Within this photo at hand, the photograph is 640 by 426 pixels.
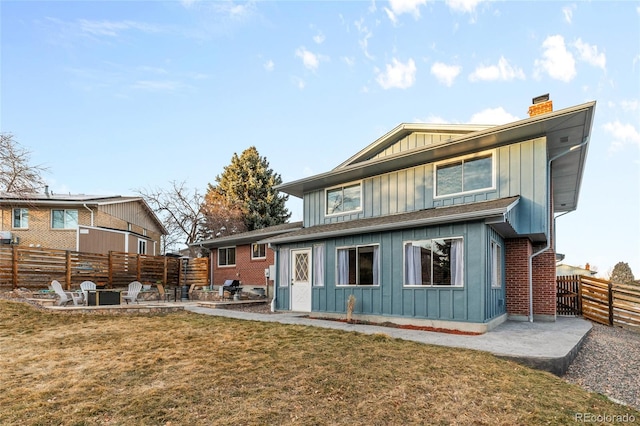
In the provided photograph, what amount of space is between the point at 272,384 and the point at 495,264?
24.7ft

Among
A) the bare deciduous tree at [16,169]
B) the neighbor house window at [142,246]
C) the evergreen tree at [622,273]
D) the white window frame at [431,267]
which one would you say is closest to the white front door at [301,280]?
the white window frame at [431,267]

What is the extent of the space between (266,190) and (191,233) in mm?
7828

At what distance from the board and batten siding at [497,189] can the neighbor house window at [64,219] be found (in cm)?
1744

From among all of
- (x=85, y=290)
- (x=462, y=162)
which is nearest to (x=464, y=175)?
(x=462, y=162)

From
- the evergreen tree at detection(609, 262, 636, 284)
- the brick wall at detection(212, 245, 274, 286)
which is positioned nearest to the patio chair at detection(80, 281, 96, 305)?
the brick wall at detection(212, 245, 274, 286)

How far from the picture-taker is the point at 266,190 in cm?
3341

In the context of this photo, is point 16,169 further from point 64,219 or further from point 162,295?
point 162,295

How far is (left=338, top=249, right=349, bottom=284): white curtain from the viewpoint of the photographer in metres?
11.6

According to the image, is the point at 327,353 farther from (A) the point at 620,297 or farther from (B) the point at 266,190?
(B) the point at 266,190

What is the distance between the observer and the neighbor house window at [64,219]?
72.6ft

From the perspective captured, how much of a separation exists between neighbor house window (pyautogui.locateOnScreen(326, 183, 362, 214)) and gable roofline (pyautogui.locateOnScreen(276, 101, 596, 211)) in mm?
296

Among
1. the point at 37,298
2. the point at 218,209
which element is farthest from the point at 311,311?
the point at 218,209

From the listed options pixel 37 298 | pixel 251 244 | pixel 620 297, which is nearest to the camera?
pixel 620 297

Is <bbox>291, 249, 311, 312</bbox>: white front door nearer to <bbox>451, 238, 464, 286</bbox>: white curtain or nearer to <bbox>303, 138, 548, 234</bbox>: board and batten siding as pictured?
<bbox>303, 138, 548, 234</bbox>: board and batten siding
